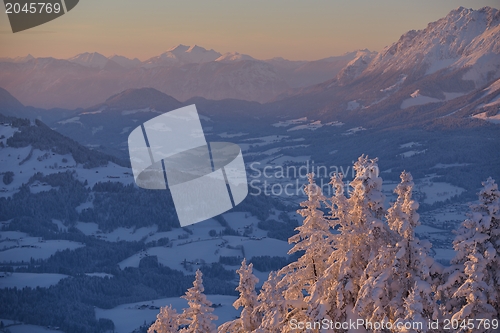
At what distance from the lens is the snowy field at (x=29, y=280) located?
83.2 m

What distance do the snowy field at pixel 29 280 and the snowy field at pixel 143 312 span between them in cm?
1074

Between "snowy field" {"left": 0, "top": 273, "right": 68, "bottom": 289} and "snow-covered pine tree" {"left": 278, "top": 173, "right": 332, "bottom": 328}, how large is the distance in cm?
7018

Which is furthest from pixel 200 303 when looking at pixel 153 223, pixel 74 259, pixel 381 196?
pixel 153 223

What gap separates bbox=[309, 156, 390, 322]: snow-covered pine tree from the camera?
17.3 metres

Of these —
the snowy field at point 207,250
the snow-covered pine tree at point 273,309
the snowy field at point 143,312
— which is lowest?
the snowy field at point 207,250

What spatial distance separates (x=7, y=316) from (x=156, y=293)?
781 inches

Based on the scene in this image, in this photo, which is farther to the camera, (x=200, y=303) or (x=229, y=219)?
(x=229, y=219)

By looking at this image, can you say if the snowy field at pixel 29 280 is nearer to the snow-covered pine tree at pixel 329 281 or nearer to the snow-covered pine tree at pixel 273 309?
the snow-covered pine tree at pixel 273 309

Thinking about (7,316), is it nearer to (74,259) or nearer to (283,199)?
(74,259)

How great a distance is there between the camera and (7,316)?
234 feet

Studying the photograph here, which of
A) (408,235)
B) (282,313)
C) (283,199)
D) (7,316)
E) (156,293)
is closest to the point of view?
(408,235)

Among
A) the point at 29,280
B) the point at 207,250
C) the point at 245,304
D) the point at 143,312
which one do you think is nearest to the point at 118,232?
the point at 207,250

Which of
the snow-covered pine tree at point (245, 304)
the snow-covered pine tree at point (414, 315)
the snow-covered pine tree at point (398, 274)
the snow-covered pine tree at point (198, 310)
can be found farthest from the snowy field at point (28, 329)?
the snow-covered pine tree at point (414, 315)

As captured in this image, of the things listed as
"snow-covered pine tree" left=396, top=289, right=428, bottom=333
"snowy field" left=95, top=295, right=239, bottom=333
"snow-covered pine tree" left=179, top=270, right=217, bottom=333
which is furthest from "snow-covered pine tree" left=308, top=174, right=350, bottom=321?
"snowy field" left=95, top=295, right=239, bottom=333
